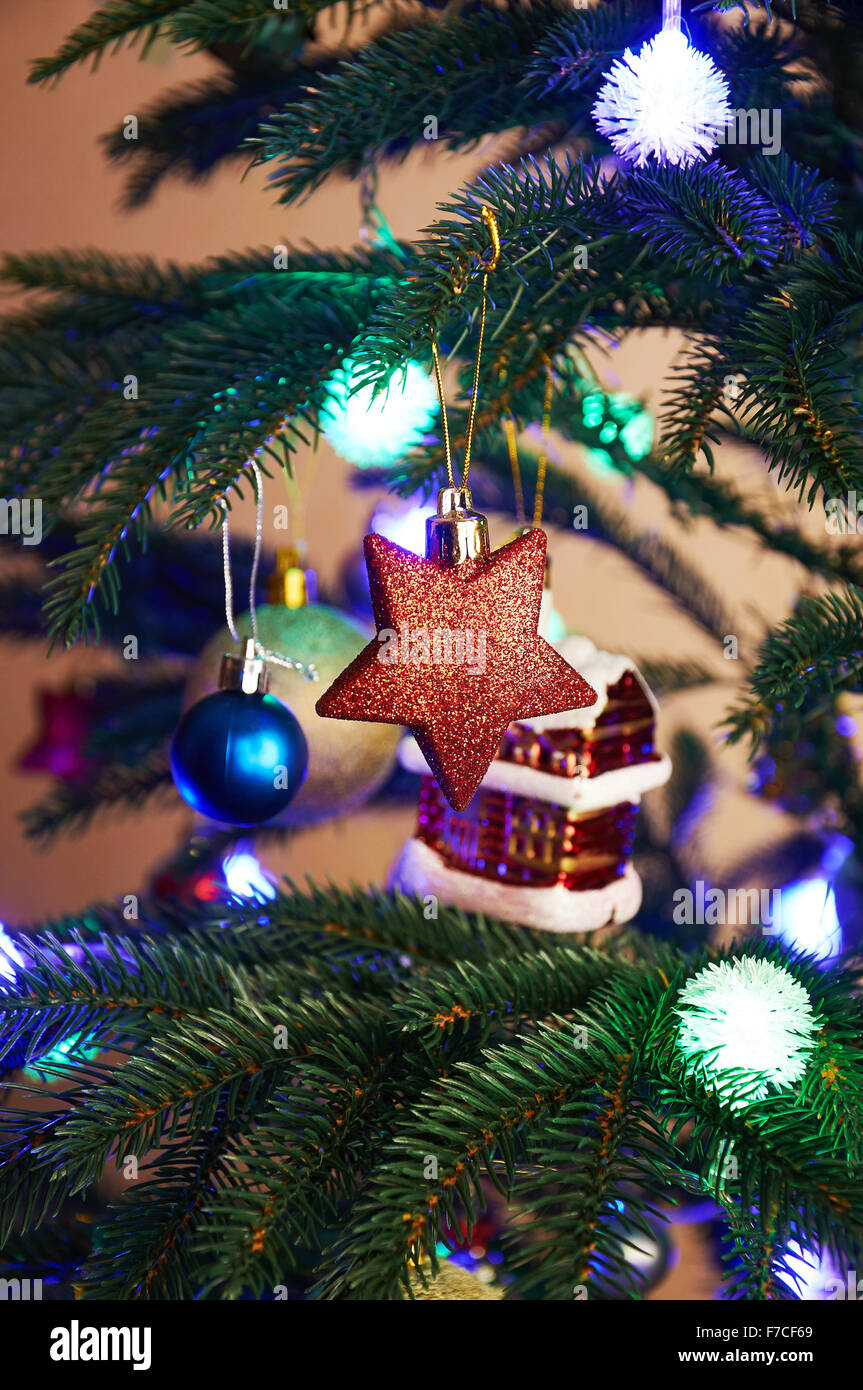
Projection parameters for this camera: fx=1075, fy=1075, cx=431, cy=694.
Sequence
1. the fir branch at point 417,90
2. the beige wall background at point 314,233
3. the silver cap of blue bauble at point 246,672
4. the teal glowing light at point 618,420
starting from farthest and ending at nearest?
the beige wall background at point 314,233 → the teal glowing light at point 618,420 → the silver cap of blue bauble at point 246,672 → the fir branch at point 417,90

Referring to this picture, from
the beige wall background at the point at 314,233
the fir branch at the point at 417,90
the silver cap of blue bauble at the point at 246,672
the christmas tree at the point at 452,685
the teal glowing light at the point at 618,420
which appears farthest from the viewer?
the beige wall background at the point at 314,233

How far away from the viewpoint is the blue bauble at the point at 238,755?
25.3 inches

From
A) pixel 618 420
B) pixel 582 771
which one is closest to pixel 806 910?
pixel 582 771

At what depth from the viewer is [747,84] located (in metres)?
0.62

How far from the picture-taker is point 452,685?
0.56 meters

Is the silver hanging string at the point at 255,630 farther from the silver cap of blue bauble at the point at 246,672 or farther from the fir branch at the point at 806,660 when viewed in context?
the fir branch at the point at 806,660

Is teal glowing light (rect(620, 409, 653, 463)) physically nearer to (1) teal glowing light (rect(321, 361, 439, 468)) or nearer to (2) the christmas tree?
(2) the christmas tree

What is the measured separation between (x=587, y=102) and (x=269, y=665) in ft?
1.36

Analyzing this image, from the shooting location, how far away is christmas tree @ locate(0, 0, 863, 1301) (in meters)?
0.45

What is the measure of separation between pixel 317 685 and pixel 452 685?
22 centimetres

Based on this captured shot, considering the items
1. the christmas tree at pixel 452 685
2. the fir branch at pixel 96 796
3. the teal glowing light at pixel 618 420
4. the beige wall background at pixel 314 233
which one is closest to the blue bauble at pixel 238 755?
the christmas tree at pixel 452 685

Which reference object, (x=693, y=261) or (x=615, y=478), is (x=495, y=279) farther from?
(x=615, y=478)

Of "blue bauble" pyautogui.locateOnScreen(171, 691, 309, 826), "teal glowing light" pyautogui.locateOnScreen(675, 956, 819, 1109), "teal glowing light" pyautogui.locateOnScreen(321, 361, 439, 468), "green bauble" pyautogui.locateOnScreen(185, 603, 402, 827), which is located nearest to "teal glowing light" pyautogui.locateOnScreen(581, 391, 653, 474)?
"teal glowing light" pyautogui.locateOnScreen(321, 361, 439, 468)

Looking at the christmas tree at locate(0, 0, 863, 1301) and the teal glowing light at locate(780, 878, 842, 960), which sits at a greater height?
the christmas tree at locate(0, 0, 863, 1301)
